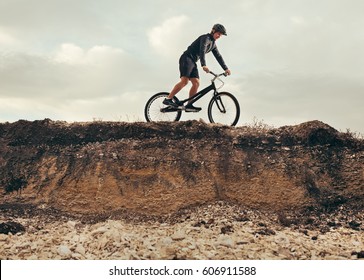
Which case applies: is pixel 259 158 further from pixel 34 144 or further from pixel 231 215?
pixel 34 144

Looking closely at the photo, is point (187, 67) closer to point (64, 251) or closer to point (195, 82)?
point (195, 82)

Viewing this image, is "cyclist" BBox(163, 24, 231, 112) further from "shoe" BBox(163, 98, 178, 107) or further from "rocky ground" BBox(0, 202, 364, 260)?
"rocky ground" BBox(0, 202, 364, 260)

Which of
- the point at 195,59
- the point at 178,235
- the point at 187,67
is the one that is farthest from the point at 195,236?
the point at 195,59

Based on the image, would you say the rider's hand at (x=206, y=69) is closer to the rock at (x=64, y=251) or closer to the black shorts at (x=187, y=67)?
the black shorts at (x=187, y=67)

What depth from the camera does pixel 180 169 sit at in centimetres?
1295

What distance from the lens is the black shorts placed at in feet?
44.0

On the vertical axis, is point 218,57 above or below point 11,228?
above

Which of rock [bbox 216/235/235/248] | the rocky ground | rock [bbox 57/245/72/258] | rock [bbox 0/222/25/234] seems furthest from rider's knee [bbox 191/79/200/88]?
rock [bbox 0/222/25/234]

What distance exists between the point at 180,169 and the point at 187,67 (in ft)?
9.99

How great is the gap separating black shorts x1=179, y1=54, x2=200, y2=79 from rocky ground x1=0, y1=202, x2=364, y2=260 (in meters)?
3.98

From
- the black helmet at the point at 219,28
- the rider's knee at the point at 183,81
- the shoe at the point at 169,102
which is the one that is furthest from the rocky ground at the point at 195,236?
the black helmet at the point at 219,28

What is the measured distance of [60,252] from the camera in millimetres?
10391

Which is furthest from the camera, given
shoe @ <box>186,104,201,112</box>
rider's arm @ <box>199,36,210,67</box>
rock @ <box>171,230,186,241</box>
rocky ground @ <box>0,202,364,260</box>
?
shoe @ <box>186,104,201,112</box>

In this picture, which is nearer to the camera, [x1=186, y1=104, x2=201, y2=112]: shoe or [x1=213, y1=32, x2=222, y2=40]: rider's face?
[x1=213, y1=32, x2=222, y2=40]: rider's face
